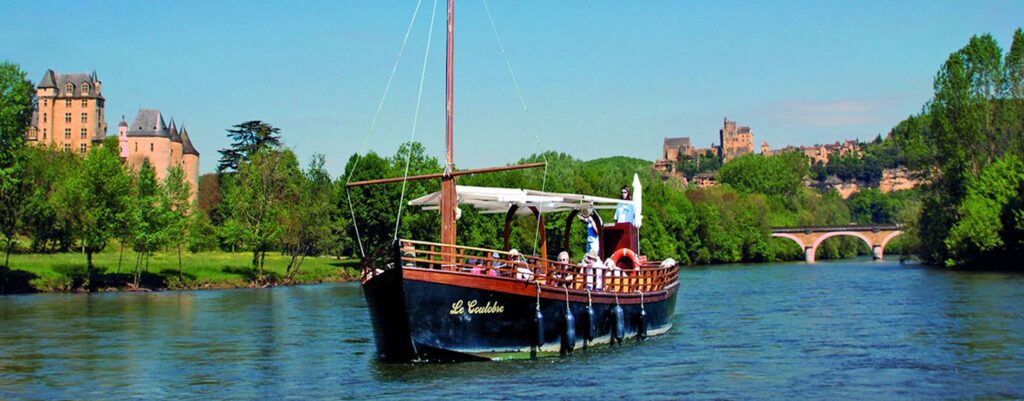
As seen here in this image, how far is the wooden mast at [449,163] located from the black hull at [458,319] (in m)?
1.77

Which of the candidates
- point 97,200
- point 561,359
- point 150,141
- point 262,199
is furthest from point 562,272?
point 150,141

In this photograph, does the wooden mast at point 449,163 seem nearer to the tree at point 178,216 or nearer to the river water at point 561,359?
the river water at point 561,359

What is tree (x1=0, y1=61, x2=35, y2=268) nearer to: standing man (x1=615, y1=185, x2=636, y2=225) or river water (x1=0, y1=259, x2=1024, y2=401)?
river water (x1=0, y1=259, x2=1024, y2=401)

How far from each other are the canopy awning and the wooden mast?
830 mm

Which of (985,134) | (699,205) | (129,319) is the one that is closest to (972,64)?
(985,134)

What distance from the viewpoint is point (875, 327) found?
35.9 metres

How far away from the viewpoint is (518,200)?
2822 centimetres

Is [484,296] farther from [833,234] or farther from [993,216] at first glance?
[833,234]

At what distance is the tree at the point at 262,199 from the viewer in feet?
263

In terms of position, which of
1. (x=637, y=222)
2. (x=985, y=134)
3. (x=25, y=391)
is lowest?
(x=25, y=391)

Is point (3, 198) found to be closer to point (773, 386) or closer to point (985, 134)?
point (773, 386)

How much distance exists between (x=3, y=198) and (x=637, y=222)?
51880 mm

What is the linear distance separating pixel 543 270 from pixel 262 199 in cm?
6051

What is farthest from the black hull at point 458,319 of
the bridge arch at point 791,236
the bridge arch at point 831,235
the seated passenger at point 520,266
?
the bridge arch at point 831,235
